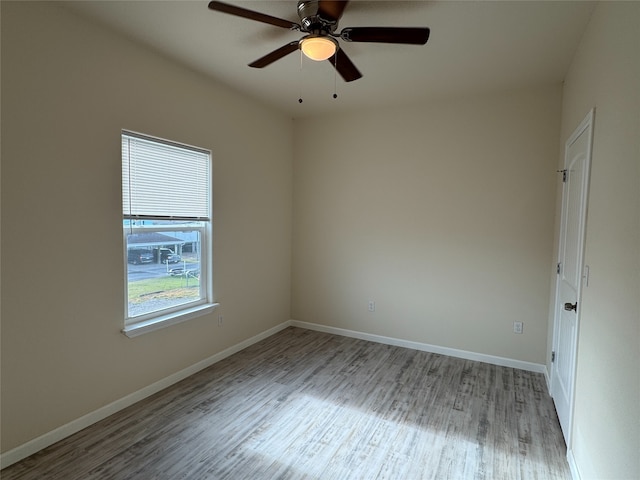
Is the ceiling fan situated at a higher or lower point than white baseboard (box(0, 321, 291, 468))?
higher

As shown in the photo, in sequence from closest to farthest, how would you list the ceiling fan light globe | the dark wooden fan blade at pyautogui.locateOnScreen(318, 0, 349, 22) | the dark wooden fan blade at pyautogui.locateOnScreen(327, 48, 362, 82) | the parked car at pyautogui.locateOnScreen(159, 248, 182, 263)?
the dark wooden fan blade at pyautogui.locateOnScreen(318, 0, 349, 22) < the ceiling fan light globe < the dark wooden fan blade at pyautogui.locateOnScreen(327, 48, 362, 82) < the parked car at pyautogui.locateOnScreen(159, 248, 182, 263)

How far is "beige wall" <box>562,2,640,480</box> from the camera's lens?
1.30m

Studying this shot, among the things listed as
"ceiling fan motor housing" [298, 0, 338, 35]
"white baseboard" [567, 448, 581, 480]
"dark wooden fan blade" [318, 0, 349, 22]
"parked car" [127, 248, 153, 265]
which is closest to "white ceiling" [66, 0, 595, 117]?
"ceiling fan motor housing" [298, 0, 338, 35]

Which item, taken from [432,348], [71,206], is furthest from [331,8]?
[432,348]

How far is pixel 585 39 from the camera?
2287mm

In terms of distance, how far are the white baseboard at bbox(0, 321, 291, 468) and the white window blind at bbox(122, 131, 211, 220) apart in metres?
1.40

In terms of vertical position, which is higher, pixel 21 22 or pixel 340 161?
pixel 21 22

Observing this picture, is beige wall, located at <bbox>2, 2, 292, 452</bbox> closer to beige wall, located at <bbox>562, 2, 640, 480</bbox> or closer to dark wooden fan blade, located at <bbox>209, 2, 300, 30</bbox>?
dark wooden fan blade, located at <bbox>209, 2, 300, 30</bbox>

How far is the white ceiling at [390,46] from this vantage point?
2.11 metres

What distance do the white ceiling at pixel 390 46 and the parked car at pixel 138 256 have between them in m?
1.59

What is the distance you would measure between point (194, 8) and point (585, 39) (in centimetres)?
257

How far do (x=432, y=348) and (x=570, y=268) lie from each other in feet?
5.87

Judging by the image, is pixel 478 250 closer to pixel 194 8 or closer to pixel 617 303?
pixel 617 303

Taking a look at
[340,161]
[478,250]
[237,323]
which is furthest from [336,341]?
[340,161]
